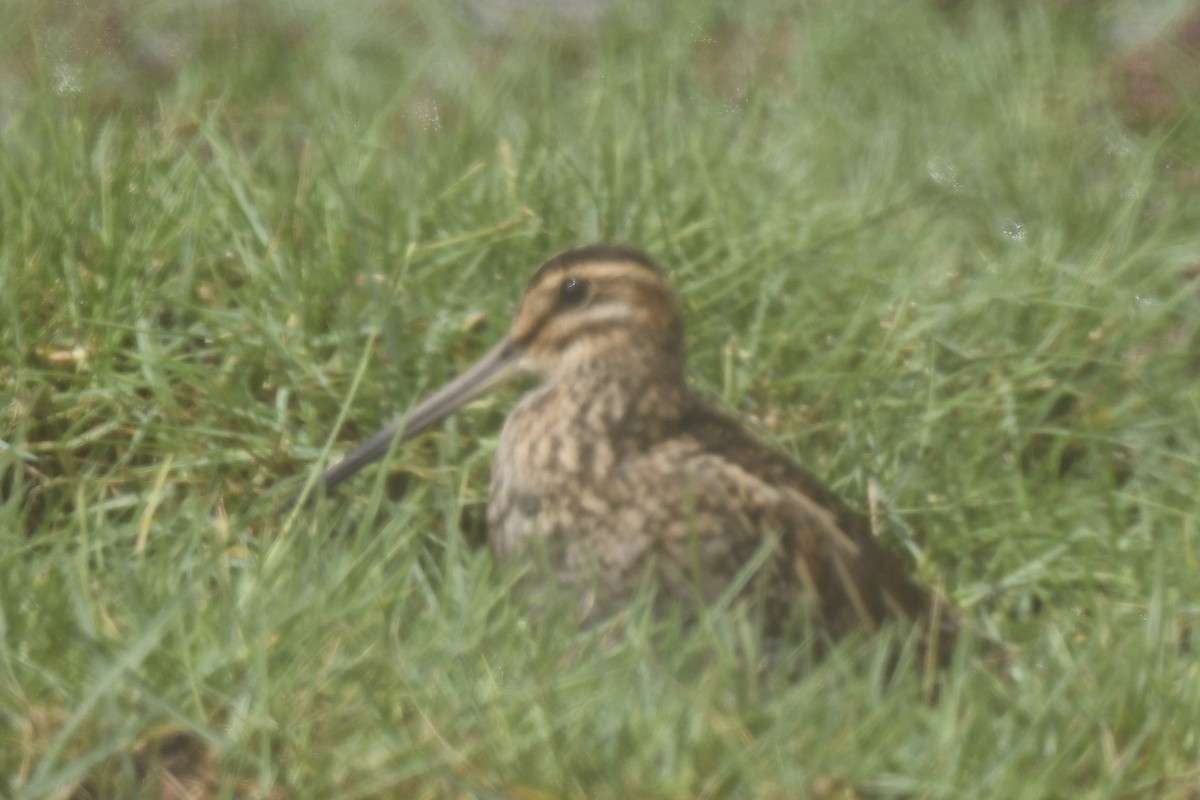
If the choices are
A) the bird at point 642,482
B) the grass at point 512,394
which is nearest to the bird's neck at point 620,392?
the bird at point 642,482

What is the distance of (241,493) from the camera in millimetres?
4043

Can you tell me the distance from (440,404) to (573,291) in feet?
1.05

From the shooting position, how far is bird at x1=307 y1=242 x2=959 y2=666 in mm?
3650

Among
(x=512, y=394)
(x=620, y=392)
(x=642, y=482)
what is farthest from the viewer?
(x=512, y=394)

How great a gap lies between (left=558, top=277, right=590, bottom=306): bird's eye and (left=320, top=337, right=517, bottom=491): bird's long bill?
15 centimetres

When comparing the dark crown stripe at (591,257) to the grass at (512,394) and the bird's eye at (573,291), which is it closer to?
the bird's eye at (573,291)

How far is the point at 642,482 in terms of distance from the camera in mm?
3771

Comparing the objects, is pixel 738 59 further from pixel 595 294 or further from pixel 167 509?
pixel 167 509

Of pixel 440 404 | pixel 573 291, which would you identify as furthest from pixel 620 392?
Result: pixel 440 404

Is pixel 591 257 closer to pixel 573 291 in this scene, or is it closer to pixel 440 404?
pixel 573 291

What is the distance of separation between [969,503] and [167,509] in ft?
4.97

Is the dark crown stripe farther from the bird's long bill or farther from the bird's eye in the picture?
the bird's long bill

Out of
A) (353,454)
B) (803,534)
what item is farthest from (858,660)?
(353,454)

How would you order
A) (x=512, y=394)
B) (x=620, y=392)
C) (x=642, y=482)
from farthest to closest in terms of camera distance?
1. (x=512, y=394)
2. (x=620, y=392)
3. (x=642, y=482)
